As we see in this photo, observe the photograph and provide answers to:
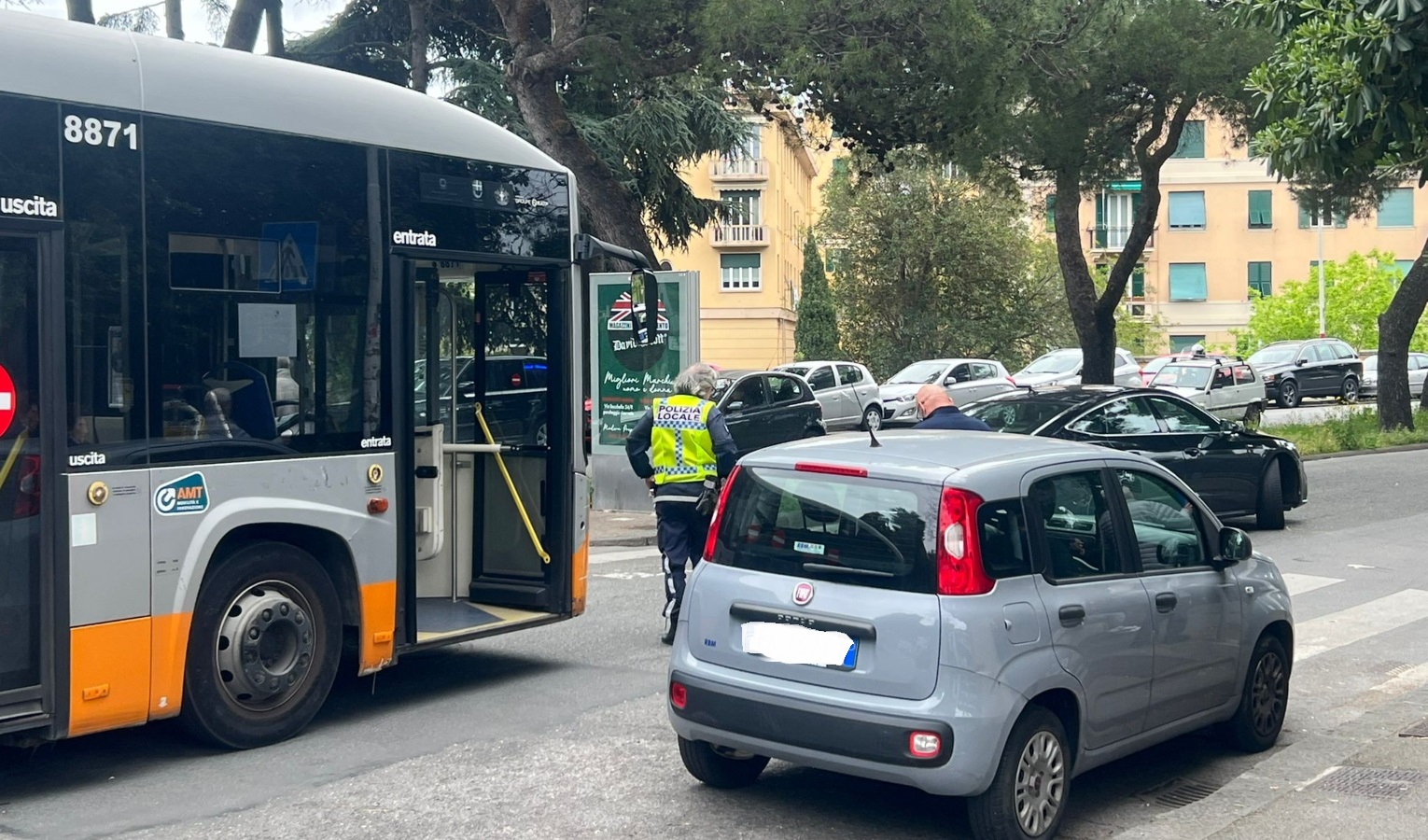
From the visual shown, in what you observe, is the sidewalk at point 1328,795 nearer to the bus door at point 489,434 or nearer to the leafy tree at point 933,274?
the bus door at point 489,434

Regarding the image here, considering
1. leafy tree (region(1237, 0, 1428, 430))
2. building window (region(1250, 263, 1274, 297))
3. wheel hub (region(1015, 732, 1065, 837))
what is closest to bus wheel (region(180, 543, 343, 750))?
wheel hub (region(1015, 732, 1065, 837))

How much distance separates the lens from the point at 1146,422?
14.3m

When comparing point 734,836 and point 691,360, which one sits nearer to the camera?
point 734,836

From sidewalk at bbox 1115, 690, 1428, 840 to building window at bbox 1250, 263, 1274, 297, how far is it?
64.7m

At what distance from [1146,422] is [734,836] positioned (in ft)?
31.8

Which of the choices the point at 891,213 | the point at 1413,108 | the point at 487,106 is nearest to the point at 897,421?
the point at 487,106

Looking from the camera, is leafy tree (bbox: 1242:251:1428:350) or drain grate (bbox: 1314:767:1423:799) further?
leafy tree (bbox: 1242:251:1428:350)

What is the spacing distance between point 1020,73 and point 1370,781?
11.8 metres

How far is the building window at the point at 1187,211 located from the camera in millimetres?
68375

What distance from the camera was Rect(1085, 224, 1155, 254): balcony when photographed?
69062mm

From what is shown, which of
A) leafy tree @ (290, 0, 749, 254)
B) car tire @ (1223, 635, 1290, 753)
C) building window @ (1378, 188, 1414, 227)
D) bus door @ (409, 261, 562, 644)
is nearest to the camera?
car tire @ (1223, 635, 1290, 753)

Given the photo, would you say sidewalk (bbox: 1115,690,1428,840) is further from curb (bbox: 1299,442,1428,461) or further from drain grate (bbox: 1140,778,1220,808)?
curb (bbox: 1299,442,1428,461)

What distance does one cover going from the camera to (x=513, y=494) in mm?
8914

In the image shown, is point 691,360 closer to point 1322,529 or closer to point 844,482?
point 1322,529
